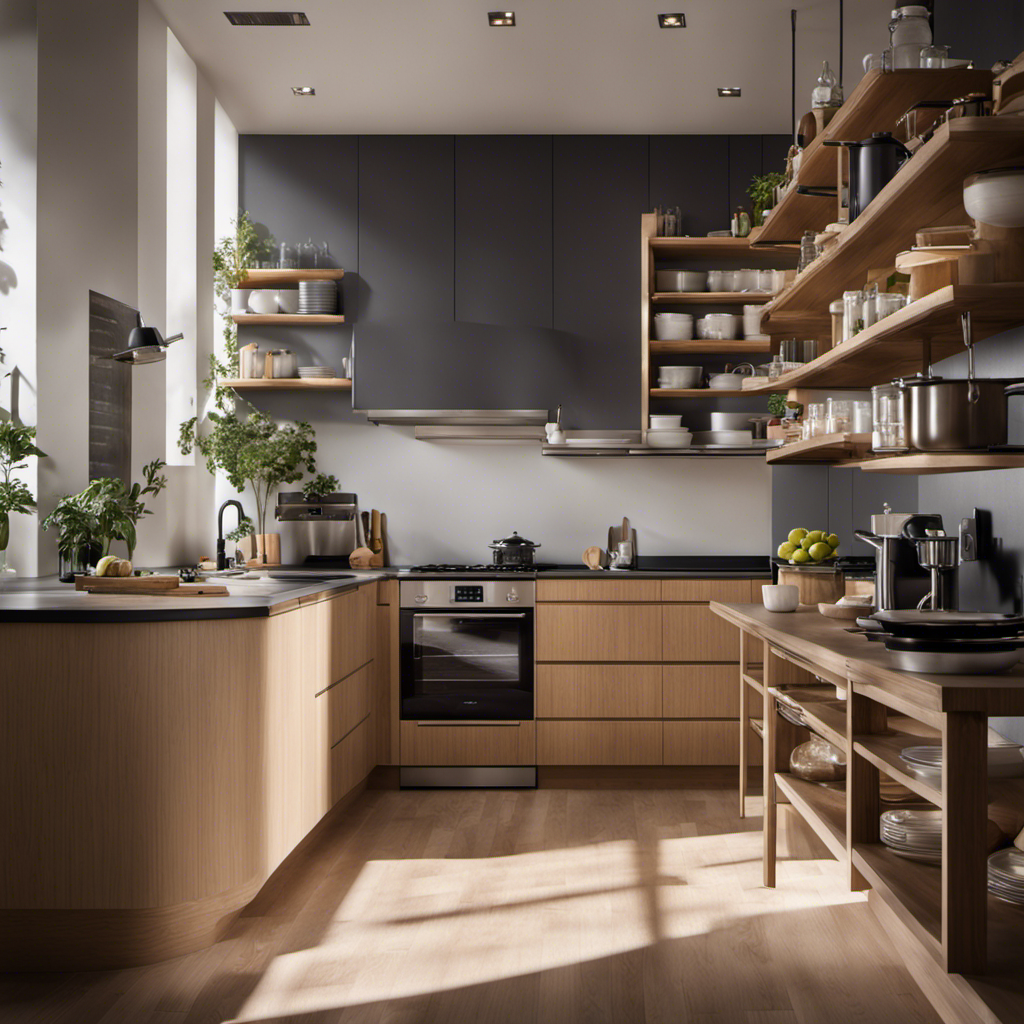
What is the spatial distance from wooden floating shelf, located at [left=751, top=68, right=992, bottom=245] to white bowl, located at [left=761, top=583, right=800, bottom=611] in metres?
1.16

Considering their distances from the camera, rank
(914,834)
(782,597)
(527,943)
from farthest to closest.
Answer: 1. (782,597)
2. (527,943)
3. (914,834)

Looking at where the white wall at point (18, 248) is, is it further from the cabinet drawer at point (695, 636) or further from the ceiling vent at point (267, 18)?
the cabinet drawer at point (695, 636)

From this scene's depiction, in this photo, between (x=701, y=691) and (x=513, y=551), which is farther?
(x=513, y=551)

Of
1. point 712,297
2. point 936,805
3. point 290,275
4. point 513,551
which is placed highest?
point 290,275

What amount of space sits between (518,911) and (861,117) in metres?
2.31

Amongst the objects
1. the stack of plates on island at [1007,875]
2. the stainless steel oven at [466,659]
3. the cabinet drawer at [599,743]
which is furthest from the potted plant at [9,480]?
the stack of plates on island at [1007,875]

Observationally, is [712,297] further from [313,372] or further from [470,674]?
[470,674]

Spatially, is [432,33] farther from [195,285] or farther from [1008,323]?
[1008,323]

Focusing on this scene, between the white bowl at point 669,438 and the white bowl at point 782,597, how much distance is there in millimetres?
1733

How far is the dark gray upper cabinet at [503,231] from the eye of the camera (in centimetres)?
500

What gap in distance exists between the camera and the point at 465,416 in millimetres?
4664

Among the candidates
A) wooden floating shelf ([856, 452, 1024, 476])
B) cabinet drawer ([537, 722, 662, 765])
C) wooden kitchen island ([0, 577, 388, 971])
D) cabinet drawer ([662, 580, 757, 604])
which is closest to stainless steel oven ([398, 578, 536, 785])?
cabinet drawer ([537, 722, 662, 765])

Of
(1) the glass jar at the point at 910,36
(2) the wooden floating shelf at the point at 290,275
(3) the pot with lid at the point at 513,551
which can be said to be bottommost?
(3) the pot with lid at the point at 513,551

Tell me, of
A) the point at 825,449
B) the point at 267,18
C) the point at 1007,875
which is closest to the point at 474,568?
the point at 825,449
